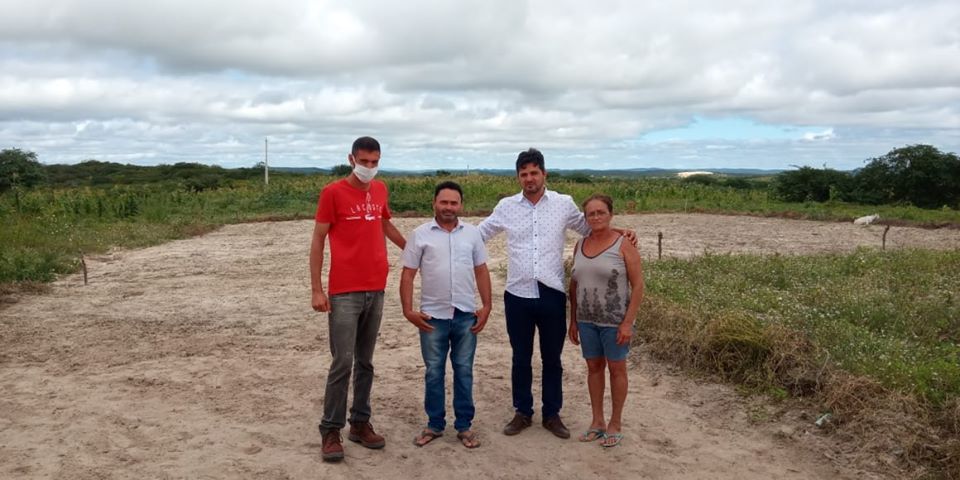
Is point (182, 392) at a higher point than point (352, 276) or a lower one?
lower

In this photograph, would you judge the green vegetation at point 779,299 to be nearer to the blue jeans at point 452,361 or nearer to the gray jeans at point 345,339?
the blue jeans at point 452,361

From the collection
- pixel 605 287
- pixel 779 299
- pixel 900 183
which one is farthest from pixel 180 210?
pixel 900 183

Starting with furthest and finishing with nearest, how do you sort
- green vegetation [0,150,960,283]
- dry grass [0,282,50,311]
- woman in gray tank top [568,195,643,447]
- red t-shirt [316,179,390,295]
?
green vegetation [0,150,960,283]
dry grass [0,282,50,311]
woman in gray tank top [568,195,643,447]
red t-shirt [316,179,390,295]

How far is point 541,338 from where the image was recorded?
4.13 m

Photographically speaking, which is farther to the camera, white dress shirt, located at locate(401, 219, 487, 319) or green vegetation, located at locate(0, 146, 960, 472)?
green vegetation, located at locate(0, 146, 960, 472)

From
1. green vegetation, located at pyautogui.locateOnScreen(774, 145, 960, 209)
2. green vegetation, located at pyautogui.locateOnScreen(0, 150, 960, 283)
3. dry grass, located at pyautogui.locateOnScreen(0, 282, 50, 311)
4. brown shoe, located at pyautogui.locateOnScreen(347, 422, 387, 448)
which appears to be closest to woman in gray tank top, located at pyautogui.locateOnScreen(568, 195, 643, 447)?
brown shoe, located at pyautogui.locateOnScreen(347, 422, 387, 448)

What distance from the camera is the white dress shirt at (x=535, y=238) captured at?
3.99m

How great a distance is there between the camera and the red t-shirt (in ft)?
12.3

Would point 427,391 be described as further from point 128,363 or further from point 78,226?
point 78,226

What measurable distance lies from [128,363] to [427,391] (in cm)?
307

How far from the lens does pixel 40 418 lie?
15.2ft

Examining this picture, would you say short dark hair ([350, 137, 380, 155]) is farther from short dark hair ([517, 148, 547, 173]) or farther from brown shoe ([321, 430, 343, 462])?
brown shoe ([321, 430, 343, 462])

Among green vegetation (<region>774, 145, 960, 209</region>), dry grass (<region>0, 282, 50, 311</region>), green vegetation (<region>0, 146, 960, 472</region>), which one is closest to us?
green vegetation (<region>0, 146, 960, 472</region>)

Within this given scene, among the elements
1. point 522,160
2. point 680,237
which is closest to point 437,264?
point 522,160
